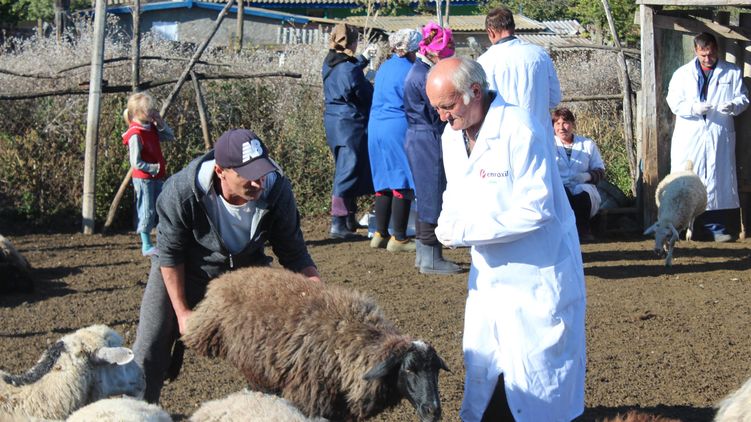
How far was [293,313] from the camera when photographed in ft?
14.3

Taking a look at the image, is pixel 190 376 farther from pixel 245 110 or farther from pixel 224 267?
pixel 245 110

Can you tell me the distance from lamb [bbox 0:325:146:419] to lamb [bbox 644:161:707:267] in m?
7.06

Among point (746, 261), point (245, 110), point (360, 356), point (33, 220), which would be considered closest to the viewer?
point (360, 356)

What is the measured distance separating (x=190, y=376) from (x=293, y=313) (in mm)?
2441

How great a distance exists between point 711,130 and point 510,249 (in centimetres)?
822

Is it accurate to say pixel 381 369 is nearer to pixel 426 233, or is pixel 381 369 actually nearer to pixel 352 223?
pixel 426 233

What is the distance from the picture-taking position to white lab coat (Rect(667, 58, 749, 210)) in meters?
11.6

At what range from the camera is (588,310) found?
8.35m

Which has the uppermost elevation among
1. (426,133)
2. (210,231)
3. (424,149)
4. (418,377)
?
(426,133)

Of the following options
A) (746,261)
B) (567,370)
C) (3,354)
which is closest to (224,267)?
(567,370)

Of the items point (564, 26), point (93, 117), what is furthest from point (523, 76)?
point (564, 26)

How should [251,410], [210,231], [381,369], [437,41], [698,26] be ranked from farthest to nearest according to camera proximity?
[698,26] < [437,41] < [210,231] < [381,369] < [251,410]

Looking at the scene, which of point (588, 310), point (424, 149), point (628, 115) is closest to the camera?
point (588, 310)

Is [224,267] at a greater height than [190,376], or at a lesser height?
greater
